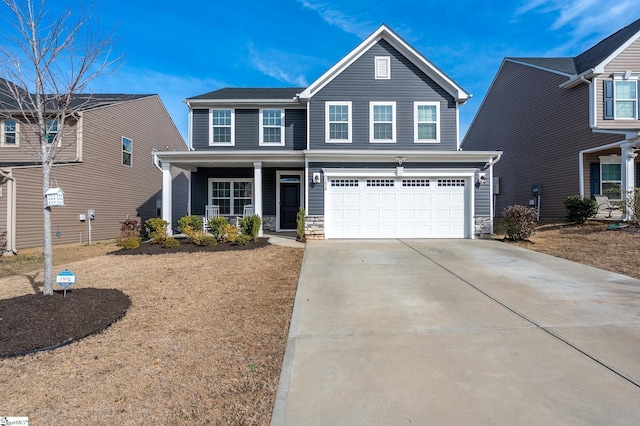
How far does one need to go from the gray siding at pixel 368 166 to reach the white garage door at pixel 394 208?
0.99ft

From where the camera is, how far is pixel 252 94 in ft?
46.7

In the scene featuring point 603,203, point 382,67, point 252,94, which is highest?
point 382,67

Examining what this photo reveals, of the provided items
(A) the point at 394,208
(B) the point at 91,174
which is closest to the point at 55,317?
(A) the point at 394,208

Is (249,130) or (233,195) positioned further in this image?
(233,195)

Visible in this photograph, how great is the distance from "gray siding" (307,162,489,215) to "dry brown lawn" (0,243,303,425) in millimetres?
5631

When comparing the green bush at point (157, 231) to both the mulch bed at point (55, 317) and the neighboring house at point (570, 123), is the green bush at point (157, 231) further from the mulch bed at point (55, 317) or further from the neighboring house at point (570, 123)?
the neighboring house at point (570, 123)

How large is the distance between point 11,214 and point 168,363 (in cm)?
1123

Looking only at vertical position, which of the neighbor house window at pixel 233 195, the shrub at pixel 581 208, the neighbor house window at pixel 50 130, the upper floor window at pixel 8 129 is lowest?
the shrub at pixel 581 208

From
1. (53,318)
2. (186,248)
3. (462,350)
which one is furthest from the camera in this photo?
(186,248)

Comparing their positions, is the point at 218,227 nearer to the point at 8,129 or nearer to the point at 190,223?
the point at 190,223

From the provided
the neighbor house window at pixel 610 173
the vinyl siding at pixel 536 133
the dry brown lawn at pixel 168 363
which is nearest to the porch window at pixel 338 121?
the dry brown lawn at pixel 168 363

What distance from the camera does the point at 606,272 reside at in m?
6.62

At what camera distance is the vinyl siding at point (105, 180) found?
11047 mm

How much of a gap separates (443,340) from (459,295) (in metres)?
1.76
